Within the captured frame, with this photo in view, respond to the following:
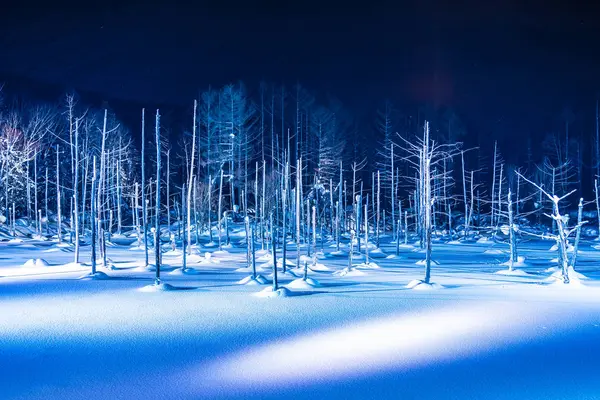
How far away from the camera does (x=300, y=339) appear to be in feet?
22.4

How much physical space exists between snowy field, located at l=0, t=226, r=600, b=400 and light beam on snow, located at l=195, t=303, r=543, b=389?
2cm

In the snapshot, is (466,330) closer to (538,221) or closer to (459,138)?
(538,221)

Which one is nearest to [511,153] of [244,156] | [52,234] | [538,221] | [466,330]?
[538,221]

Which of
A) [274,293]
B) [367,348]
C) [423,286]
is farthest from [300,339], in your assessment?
[423,286]

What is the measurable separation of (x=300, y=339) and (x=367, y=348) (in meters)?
0.97

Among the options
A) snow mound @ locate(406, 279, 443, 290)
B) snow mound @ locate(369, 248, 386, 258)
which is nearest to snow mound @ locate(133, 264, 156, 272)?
snow mound @ locate(406, 279, 443, 290)

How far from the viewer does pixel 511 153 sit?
4906 cm

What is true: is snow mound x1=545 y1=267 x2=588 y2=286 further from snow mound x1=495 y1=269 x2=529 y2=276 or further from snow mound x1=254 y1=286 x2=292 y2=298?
snow mound x1=254 y1=286 x2=292 y2=298

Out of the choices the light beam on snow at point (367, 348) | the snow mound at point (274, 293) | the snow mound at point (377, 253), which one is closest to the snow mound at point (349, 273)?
the snow mound at point (274, 293)

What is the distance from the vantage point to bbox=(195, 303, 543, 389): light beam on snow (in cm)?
531

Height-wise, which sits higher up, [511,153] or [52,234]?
[511,153]

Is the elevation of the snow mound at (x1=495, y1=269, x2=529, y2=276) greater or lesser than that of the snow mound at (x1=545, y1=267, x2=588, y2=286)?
lesser

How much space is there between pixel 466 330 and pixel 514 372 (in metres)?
1.90

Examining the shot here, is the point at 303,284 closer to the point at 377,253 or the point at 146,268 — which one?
the point at 146,268
